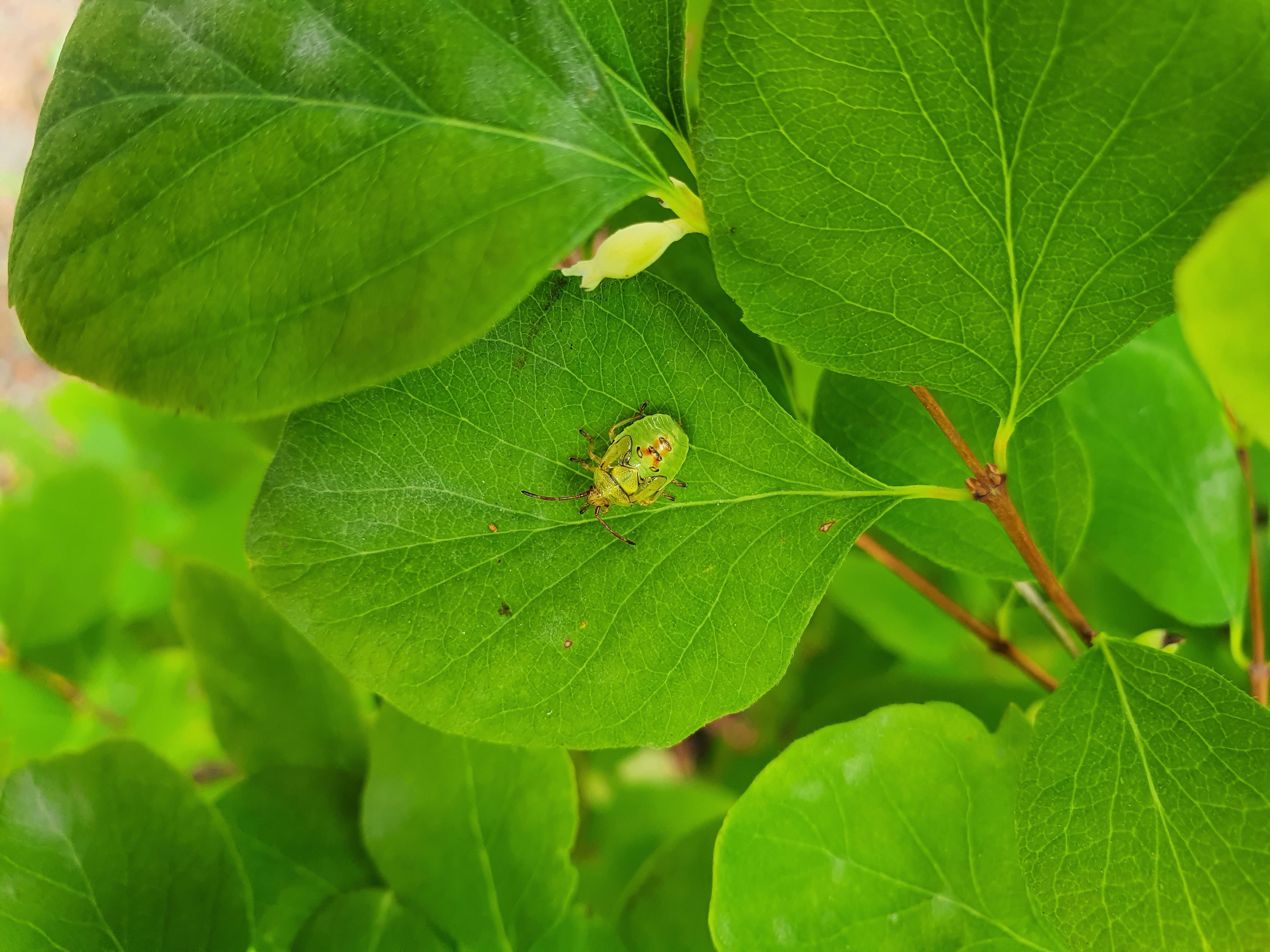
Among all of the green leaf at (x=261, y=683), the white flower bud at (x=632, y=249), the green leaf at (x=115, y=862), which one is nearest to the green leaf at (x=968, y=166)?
the white flower bud at (x=632, y=249)

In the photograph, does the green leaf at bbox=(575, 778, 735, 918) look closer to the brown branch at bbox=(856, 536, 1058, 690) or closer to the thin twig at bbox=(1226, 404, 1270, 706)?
the brown branch at bbox=(856, 536, 1058, 690)

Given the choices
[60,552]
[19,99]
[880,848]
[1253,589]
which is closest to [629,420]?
[880,848]

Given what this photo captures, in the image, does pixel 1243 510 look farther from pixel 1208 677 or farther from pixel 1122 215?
pixel 1122 215

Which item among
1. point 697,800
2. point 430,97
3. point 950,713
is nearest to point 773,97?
point 430,97

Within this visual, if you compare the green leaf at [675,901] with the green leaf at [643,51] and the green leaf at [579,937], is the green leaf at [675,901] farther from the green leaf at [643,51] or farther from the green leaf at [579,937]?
the green leaf at [643,51]

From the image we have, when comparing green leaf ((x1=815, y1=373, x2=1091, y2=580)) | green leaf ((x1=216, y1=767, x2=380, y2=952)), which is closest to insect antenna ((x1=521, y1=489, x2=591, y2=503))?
green leaf ((x1=815, y1=373, x2=1091, y2=580))

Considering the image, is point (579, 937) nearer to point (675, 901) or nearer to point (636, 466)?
point (675, 901)
